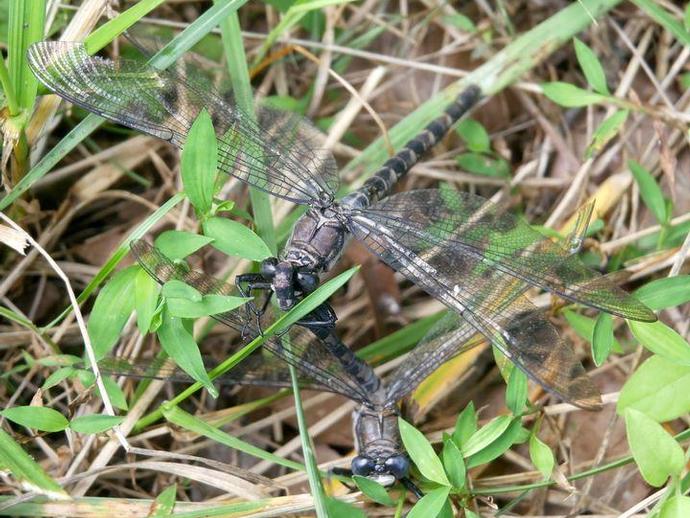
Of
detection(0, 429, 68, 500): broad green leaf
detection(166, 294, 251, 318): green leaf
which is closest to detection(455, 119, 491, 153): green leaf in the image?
detection(166, 294, 251, 318): green leaf

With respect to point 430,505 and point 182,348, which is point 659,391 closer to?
point 430,505

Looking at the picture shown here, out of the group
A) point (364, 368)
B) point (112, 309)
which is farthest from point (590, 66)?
point (112, 309)

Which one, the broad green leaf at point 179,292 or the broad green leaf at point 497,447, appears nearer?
the broad green leaf at point 179,292

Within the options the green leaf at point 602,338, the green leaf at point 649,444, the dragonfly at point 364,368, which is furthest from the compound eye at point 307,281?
the green leaf at point 649,444

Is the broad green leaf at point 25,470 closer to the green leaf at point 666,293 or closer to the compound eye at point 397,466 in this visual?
the compound eye at point 397,466

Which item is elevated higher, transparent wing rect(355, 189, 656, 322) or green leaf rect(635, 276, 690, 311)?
transparent wing rect(355, 189, 656, 322)

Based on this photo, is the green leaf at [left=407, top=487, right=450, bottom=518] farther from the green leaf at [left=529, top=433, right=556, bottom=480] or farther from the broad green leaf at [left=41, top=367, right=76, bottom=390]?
the broad green leaf at [left=41, top=367, right=76, bottom=390]

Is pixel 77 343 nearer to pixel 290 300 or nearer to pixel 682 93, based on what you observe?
pixel 290 300
